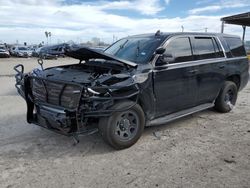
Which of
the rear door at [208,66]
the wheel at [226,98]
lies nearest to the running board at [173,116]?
the rear door at [208,66]

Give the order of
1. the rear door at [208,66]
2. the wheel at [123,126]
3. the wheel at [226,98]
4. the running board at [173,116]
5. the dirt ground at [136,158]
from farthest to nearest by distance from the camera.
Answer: the wheel at [226,98]
the rear door at [208,66]
the running board at [173,116]
the wheel at [123,126]
the dirt ground at [136,158]

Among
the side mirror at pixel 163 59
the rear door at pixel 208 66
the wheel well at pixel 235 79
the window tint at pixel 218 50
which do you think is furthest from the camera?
the wheel well at pixel 235 79

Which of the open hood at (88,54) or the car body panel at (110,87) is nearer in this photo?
the car body panel at (110,87)

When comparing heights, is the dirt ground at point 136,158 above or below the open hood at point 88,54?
below

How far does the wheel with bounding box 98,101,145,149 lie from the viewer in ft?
14.0

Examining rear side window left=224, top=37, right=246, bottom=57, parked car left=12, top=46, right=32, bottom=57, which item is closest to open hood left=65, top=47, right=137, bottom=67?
rear side window left=224, top=37, right=246, bottom=57

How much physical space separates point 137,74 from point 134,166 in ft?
4.73

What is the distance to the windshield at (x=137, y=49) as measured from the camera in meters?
5.02

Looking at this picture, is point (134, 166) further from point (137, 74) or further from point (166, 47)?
point (166, 47)

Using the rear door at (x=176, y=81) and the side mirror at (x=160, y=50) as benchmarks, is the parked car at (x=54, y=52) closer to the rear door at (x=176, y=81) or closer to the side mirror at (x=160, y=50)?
the side mirror at (x=160, y=50)

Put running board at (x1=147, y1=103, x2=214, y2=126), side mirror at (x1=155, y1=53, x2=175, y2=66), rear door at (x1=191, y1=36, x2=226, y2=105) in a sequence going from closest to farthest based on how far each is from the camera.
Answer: side mirror at (x1=155, y1=53, x2=175, y2=66), running board at (x1=147, y1=103, x2=214, y2=126), rear door at (x1=191, y1=36, x2=226, y2=105)

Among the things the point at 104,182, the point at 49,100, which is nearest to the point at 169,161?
the point at 104,182

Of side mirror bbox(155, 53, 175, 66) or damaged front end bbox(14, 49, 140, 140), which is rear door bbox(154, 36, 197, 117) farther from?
damaged front end bbox(14, 49, 140, 140)

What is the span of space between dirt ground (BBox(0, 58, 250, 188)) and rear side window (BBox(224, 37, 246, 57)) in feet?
6.09
